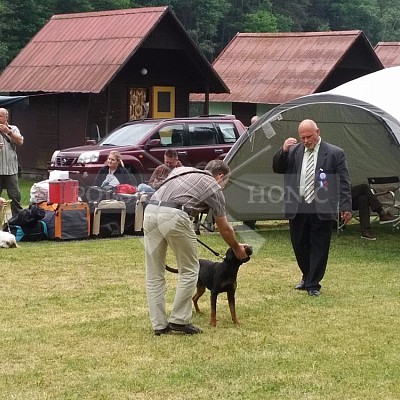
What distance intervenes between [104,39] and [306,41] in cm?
849

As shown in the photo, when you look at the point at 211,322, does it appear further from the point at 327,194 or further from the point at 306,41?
the point at 306,41

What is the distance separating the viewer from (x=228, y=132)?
20.5 meters

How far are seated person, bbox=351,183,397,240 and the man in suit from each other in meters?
4.62

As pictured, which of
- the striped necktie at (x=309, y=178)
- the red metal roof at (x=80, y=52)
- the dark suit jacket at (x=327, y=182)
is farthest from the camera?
the red metal roof at (x=80, y=52)

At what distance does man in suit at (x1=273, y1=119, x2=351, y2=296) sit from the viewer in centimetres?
1005

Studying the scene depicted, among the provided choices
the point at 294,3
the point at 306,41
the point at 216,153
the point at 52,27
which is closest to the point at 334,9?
the point at 294,3

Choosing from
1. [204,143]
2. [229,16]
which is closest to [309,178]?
[204,143]

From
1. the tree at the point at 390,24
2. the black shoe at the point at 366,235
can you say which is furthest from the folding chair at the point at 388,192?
the tree at the point at 390,24

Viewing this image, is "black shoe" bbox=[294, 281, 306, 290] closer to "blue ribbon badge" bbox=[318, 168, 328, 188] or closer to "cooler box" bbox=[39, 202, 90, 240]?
"blue ribbon badge" bbox=[318, 168, 328, 188]

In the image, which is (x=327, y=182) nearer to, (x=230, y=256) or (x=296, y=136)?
(x=230, y=256)

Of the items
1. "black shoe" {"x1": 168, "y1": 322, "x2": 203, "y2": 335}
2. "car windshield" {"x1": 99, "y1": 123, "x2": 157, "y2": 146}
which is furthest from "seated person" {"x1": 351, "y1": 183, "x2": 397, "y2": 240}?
"black shoe" {"x1": 168, "y1": 322, "x2": 203, "y2": 335}

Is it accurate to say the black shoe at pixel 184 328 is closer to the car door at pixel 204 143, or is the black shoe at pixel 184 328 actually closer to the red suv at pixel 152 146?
the red suv at pixel 152 146

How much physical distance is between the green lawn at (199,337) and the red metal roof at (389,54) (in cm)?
2480

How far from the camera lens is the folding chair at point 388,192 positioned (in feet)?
50.7
